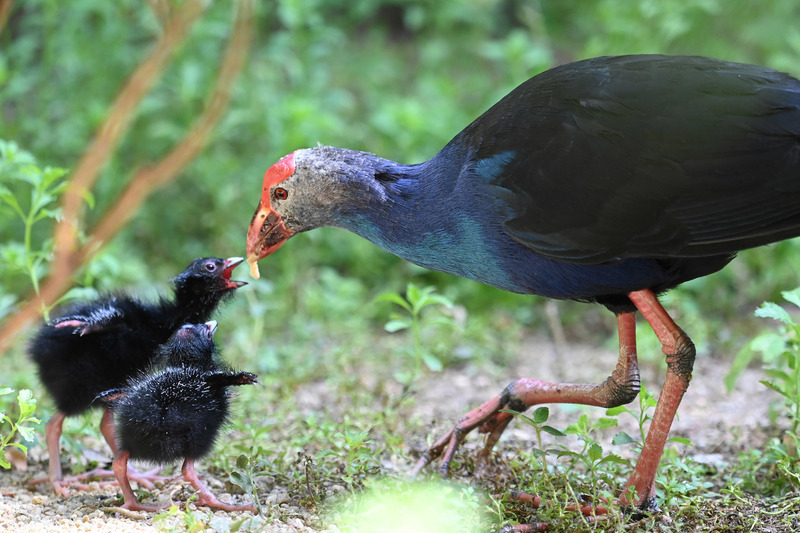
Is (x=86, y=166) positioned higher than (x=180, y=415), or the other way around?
(x=86, y=166)

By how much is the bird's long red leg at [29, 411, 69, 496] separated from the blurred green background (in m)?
1.64

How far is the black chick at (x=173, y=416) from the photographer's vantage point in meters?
3.14

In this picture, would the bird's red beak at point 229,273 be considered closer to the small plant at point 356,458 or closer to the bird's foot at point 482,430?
the small plant at point 356,458

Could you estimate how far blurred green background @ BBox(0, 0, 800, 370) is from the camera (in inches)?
236

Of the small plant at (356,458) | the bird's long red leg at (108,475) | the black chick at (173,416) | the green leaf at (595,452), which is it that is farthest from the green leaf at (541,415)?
the bird's long red leg at (108,475)

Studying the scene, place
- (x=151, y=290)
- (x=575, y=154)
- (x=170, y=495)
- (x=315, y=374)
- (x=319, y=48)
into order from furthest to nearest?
1. (x=319, y=48)
2. (x=151, y=290)
3. (x=315, y=374)
4. (x=170, y=495)
5. (x=575, y=154)

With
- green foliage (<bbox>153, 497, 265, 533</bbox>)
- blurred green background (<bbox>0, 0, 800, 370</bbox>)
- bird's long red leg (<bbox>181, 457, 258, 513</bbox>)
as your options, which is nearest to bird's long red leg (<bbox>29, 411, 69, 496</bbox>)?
bird's long red leg (<bbox>181, 457, 258, 513</bbox>)

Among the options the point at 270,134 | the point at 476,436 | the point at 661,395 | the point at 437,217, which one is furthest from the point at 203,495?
the point at 270,134

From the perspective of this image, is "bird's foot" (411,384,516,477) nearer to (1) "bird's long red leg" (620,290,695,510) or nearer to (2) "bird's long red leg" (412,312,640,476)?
(2) "bird's long red leg" (412,312,640,476)

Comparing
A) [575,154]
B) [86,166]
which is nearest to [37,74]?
[575,154]

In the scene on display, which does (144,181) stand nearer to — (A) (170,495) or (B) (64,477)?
(A) (170,495)

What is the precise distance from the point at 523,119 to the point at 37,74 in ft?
17.2

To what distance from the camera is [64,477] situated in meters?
3.61

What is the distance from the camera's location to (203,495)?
3.18m
